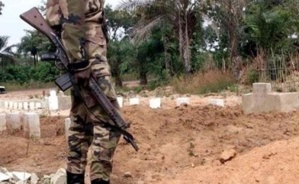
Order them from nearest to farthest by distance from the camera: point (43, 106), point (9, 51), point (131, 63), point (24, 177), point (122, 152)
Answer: point (24, 177) → point (122, 152) → point (43, 106) → point (131, 63) → point (9, 51)

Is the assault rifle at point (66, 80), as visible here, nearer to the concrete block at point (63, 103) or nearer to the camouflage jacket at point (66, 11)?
the camouflage jacket at point (66, 11)

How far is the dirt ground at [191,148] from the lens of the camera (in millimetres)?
4430

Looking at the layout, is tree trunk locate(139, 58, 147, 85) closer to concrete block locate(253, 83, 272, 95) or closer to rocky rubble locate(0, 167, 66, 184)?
concrete block locate(253, 83, 272, 95)

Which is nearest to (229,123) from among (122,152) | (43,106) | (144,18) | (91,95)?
(122,152)

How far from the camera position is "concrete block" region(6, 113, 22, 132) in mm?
6805

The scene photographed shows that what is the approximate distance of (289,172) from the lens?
13.5 ft

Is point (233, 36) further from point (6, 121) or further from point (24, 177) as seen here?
point (24, 177)

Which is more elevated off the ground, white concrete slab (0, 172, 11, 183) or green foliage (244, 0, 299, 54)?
green foliage (244, 0, 299, 54)

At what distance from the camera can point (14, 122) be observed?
22.5ft

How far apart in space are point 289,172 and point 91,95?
1.46 m

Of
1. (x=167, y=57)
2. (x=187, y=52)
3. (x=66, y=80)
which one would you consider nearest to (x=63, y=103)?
(x=66, y=80)

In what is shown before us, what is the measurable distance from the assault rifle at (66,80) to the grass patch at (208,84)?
36.3 ft

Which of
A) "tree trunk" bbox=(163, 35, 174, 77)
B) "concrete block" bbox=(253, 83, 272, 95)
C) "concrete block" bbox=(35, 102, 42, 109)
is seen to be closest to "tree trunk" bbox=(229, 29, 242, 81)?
"tree trunk" bbox=(163, 35, 174, 77)

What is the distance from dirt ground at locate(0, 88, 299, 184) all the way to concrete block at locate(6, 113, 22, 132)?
0.81 feet
